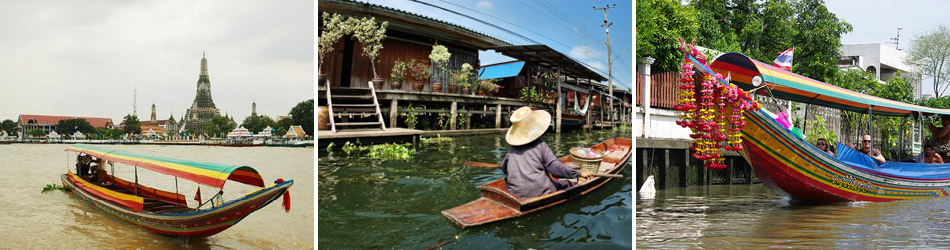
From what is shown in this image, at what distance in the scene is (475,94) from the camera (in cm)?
261

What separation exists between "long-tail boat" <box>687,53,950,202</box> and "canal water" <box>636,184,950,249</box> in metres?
0.18

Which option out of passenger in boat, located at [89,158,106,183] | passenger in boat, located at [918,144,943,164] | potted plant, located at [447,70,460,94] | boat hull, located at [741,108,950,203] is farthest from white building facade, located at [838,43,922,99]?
potted plant, located at [447,70,460,94]

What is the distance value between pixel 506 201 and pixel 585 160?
32.8 inches

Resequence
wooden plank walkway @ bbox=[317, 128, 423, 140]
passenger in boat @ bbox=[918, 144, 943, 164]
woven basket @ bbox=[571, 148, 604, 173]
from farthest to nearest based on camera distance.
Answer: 1. passenger in boat @ bbox=[918, 144, 943, 164]
2. woven basket @ bbox=[571, 148, 604, 173]
3. wooden plank walkway @ bbox=[317, 128, 423, 140]

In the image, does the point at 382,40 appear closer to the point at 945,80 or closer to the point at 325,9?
the point at 325,9

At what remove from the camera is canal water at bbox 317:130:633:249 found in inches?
88.4

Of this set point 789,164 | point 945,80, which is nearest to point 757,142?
point 789,164

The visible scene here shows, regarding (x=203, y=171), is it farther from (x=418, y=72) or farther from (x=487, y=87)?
(x=487, y=87)

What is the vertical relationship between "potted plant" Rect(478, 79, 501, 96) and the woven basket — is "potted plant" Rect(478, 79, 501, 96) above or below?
above

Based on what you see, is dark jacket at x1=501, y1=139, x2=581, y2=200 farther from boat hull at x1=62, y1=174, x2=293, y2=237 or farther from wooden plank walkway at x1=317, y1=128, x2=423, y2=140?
boat hull at x1=62, y1=174, x2=293, y2=237

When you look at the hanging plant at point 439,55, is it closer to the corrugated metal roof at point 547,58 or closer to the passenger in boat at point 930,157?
the corrugated metal roof at point 547,58

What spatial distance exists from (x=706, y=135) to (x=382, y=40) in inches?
106

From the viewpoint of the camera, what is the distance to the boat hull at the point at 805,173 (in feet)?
19.0

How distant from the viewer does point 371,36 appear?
226cm
